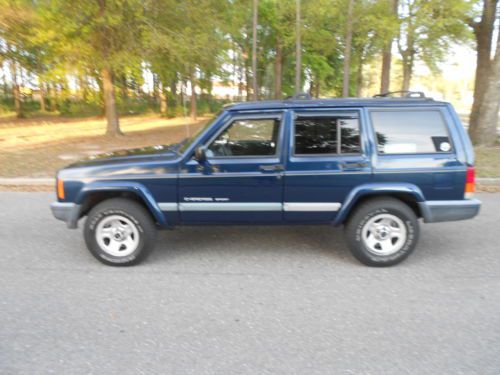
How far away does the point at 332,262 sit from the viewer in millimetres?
4469

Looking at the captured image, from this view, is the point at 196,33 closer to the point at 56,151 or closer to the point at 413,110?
the point at 56,151

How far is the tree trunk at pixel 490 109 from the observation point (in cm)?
1125

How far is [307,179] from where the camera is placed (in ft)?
14.0

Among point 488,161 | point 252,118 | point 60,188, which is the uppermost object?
A: point 252,118

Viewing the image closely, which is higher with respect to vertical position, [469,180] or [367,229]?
[469,180]

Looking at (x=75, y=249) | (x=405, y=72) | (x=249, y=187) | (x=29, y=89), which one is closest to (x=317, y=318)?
(x=249, y=187)

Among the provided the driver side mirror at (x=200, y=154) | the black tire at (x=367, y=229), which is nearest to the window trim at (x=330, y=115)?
the black tire at (x=367, y=229)

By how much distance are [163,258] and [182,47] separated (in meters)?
10.1

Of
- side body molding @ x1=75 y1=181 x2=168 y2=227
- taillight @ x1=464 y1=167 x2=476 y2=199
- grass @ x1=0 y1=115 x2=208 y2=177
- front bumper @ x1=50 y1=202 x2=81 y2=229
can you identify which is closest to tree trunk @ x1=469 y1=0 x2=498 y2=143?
taillight @ x1=464 y1=167 x2=476 y2=199

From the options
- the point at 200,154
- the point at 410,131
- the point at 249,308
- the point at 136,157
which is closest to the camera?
the point at 249,308

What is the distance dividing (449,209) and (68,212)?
4.09m

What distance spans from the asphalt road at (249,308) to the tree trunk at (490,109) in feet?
26.2

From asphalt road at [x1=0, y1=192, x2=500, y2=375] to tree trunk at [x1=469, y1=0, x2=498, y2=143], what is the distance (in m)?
9.19

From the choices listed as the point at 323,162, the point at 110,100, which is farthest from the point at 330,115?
the point at 110,100
